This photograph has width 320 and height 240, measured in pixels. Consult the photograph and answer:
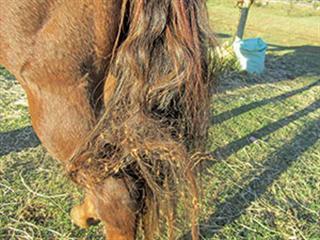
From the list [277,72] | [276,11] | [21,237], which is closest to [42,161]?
[21,237]

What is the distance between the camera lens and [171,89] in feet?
3.64

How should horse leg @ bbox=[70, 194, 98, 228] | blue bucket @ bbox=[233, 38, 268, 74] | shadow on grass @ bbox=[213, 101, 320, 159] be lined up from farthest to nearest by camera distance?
blue bucket @ bbox=[233, 38, 268, 74]
shadow on grass @ bbox=[213, 101, 320, 159]
horse leg @ bbox=[70, 194, 98, 228]

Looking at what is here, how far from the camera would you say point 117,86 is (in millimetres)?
1130

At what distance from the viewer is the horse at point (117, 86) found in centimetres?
100

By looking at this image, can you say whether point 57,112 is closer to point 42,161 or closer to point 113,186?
point 113,186

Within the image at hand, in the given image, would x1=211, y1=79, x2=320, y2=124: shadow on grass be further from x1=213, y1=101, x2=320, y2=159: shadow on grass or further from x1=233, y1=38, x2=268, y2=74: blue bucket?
x1=233, y1=38, x2=268, y2=74: blue bucket

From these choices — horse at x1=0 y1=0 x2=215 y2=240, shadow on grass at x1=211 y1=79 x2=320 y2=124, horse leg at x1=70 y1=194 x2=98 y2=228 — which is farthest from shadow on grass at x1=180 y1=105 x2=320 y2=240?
horse at x1=0 y1=0 x2=215 y2=240

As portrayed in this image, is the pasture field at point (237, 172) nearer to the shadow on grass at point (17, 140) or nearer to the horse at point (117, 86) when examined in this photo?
the shadow on grass at point (17, 140)

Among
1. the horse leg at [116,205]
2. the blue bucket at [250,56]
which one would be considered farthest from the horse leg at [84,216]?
the blue bucket at [250,56]

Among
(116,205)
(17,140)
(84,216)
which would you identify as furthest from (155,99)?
(17,140)

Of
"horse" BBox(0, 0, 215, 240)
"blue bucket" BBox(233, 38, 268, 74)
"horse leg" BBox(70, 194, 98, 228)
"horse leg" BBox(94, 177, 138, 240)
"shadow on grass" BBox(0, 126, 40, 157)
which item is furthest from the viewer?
"blue bucket" BBox(233, 38, 268, 74)

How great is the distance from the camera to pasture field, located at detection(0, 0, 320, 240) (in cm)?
204

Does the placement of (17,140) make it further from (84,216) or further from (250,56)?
(250,56)

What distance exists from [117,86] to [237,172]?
160 cm
